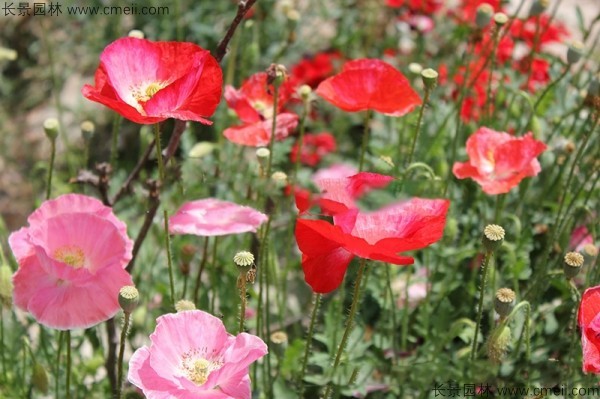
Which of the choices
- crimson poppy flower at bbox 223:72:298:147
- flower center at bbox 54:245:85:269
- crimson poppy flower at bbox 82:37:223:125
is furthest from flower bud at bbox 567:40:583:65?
flower center at bbox 54:245:85:269

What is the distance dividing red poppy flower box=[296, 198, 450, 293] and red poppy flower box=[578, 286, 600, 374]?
0.24m

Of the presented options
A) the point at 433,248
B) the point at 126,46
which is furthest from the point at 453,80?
the point at 126,46

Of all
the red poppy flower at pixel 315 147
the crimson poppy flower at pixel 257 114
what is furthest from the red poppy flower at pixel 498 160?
the red poppy flower at pixel 315 147

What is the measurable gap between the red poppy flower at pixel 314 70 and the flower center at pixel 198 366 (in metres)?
2.01

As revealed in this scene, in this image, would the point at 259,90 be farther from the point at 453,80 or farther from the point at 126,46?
the point at 453,80

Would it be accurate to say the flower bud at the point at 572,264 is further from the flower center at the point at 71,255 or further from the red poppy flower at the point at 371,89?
the flower center at the point at 71,255

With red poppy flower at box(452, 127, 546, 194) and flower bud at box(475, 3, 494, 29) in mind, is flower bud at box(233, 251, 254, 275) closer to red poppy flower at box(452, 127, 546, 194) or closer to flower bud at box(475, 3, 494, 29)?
red poppy flower at box(452, 127, 546, 194)

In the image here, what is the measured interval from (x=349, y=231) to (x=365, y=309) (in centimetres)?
86

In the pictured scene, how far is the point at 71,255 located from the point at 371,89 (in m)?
0.59

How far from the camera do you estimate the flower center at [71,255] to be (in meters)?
1.41

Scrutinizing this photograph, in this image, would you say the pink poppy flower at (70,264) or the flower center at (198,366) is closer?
the flower center at (198,366)

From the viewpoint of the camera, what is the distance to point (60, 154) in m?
3.51

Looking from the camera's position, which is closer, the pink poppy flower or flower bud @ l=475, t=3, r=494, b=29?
the pink poppy flower

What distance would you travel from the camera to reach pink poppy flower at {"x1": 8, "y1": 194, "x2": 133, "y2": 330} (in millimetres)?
1354
